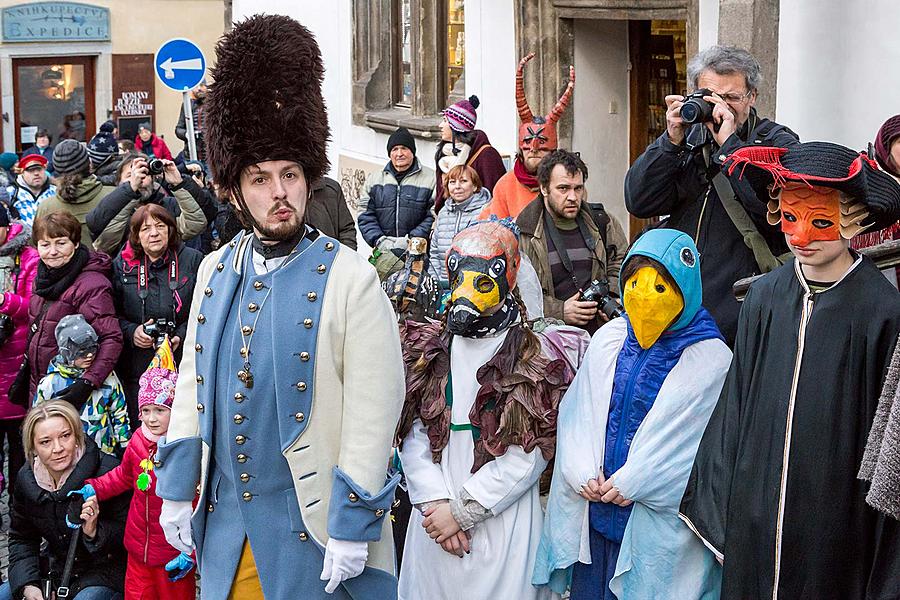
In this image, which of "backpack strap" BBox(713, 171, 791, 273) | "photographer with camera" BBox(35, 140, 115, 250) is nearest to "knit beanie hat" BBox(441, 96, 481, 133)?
"photographer with camera" BBox(35, 140, 115, 250)

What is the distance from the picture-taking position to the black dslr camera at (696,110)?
487 centimetres

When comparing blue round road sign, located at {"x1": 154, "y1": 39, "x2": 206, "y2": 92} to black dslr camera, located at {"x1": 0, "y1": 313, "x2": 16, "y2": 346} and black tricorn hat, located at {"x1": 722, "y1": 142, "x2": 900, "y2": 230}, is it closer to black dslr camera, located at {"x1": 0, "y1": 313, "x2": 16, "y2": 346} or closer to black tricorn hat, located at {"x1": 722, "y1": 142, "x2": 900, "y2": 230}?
black dslr camera, located at {"x1": 0, "y1": 313, "x2": 16, "y2": 346}

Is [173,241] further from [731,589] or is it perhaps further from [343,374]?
[731,589]

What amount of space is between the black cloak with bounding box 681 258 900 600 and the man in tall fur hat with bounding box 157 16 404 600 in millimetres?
969

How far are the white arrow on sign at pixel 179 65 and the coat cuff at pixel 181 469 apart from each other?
26.3 ft

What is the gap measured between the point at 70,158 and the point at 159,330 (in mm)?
2119

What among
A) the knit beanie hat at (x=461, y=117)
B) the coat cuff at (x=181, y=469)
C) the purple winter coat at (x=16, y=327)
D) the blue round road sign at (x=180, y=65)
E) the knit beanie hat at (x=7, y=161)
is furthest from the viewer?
the knit beanie hat at (x=7, y=161)

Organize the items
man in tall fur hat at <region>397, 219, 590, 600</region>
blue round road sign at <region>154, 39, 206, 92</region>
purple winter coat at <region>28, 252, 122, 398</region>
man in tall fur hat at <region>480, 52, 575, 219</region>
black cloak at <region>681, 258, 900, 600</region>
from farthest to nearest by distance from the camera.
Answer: blue round road sign at <region>154, 39, 206, 92</region> < man in tall fur hat at <region>480, 52, 575, 219</region> < purple winter coat at <region>28, 252, 122, 398</region> < man in tall fur hat at <region>397, 219, 590, 600</region> < black cloak at <region>681, 258, 900, 600</region>

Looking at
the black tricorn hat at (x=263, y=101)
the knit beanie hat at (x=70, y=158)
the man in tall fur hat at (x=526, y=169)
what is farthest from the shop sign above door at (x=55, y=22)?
the black tricorn hat at (x=263, y=101)

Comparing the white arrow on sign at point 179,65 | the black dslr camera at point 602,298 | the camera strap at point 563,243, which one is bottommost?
the black dslr camera at point 602,298

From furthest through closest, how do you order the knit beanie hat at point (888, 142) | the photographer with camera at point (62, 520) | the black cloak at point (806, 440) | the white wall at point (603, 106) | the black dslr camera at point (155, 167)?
the white wall at point (603, 106)
the black dslr camera at point (155, 167)
the photographer with camera at point (62, 520)
the knit beanie hat at point (888, 142)
the black cloak at point (806, 440)

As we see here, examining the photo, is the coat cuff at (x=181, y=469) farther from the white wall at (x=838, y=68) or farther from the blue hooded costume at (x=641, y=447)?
the white wall at (x=838, y=68)

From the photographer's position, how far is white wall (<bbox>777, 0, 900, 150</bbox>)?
265 inches

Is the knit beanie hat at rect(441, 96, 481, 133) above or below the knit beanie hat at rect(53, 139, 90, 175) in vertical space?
above
